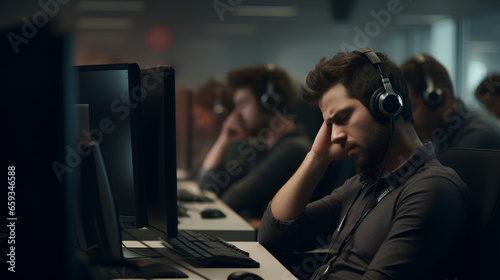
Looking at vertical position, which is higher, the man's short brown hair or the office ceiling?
the office ceiling

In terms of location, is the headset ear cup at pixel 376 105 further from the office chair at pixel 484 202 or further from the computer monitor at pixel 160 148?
the computer monitor at pixel 160 148

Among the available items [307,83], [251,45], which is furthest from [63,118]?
[251,45]

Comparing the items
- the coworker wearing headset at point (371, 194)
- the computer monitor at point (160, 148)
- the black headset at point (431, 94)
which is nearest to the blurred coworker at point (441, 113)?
the black headset at point (431, 94)

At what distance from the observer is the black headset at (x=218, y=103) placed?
314cm

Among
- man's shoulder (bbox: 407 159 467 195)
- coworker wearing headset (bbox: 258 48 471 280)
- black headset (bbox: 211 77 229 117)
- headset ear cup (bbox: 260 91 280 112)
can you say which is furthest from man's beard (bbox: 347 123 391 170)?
black headset (bbox: 211 77 229 117)

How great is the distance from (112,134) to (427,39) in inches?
171

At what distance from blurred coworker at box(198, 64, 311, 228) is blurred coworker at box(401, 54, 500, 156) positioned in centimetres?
52

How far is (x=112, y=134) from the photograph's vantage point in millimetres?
993

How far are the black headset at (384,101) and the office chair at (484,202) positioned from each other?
20cm

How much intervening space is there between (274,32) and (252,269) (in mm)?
3839

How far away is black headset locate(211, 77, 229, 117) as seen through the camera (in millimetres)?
3137

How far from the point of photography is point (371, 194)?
3.76 feet

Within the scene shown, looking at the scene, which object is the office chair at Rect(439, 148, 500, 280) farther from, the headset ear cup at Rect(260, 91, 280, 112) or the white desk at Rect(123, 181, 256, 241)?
the headset ear cup at Rect(260, 91, 280, 112)

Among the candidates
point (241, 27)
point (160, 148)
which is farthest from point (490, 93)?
point (160, 148)
